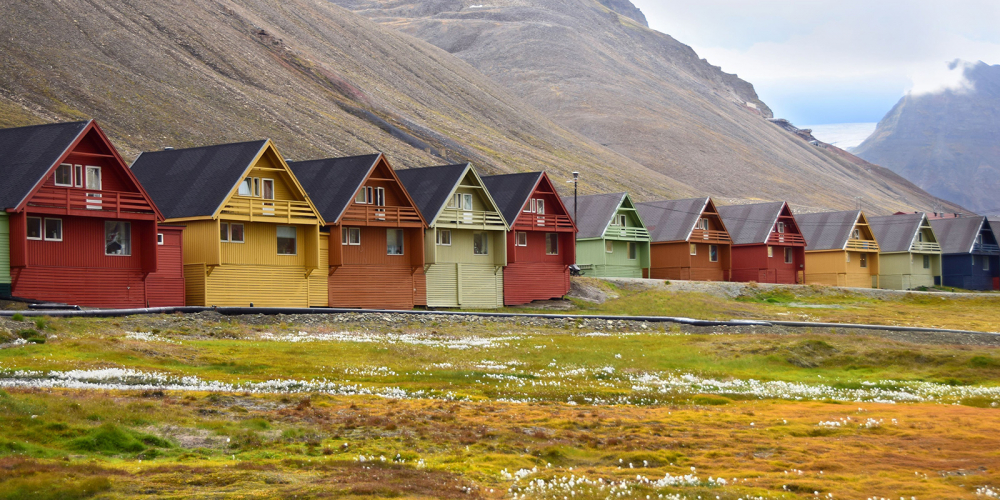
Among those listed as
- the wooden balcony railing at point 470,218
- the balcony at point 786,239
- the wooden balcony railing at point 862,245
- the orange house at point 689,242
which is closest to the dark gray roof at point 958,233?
the wooden balcony railing at point 862,245

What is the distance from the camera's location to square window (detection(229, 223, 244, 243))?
2148 inches

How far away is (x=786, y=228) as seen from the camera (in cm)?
9800

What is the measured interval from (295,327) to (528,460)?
25553mm

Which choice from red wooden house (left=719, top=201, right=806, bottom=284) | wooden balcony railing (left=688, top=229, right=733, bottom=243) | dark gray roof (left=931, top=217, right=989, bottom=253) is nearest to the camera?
wooden balcony railing (left=688, top=229, right=733, bottom=243)

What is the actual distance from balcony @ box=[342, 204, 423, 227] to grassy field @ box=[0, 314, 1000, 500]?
727 inches

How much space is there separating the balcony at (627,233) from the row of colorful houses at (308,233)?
4.8 inches

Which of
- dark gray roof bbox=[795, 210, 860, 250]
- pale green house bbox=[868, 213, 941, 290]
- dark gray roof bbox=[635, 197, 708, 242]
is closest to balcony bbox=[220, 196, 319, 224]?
dark gray roof bbox=[635, 197, 708, 242]

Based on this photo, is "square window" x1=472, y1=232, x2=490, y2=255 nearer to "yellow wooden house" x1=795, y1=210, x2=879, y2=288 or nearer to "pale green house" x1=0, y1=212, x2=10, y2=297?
"pale green house" x1=0, y1=212, x2=10, y2=297

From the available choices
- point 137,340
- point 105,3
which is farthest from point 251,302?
point 105,3

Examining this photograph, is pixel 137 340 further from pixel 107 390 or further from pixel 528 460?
pixel 528 460

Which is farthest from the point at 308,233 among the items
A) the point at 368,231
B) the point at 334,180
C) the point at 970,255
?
the point at 970,255

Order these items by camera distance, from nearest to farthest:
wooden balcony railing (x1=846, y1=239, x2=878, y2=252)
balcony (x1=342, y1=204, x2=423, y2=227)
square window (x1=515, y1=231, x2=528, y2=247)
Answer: balcony (x1=342, y1=204, x2=423, y2=227) → square window (x1=515, y1=231, x2=528, y2=247) → wooden balcony railing (x1=846, y1=239, x2=878, y2=252)

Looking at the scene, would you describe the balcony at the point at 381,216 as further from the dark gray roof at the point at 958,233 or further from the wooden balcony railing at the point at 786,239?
the dark gray roof at the point at 958,233

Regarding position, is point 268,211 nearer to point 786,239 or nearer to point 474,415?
point 474,415
